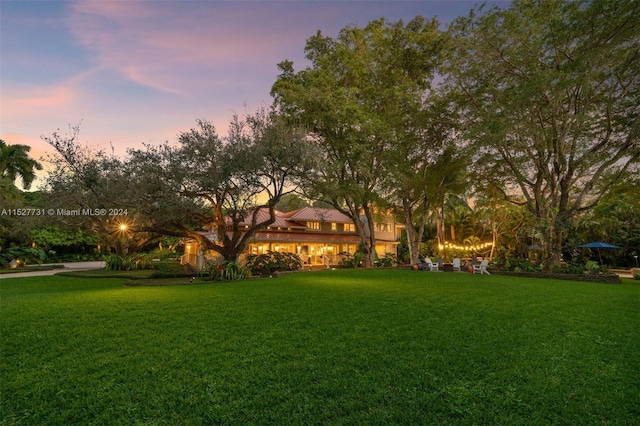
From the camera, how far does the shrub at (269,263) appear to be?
705 inches

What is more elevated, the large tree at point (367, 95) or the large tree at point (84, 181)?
the large tree at point (367, 95)

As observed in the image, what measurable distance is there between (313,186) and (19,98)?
1310 cm

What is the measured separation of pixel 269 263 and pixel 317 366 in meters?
14.9

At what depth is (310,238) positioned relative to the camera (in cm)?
2795

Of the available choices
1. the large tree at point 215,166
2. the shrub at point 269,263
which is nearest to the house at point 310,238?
the shrub at point 269,263

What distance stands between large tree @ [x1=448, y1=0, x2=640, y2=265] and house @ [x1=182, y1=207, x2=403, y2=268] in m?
12.5

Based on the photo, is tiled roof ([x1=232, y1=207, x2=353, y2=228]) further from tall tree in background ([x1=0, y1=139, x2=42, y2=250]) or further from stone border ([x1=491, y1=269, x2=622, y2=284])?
tall tree in background ([x1=0, y1=139, x2=42, y2=250])

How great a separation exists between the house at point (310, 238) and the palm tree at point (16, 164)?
731 inches

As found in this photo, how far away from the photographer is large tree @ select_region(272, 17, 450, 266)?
19469 mm

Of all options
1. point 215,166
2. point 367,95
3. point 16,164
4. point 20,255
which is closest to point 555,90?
point 367,95

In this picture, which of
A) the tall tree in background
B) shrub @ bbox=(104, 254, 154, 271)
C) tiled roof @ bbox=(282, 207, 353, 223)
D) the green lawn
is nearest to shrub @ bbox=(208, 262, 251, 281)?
the green lawn

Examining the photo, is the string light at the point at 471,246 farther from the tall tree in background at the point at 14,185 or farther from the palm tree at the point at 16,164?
the palm tree at the point at 16,164

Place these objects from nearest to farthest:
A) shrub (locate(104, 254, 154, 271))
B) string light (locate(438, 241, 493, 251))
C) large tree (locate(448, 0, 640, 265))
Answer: large tree (locate(448, 0, 640, 265))
shrub (locate(104, 254, 154, 271))
string light (locate(438, 241, 493, 251))

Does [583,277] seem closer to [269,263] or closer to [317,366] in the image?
[269,263]
